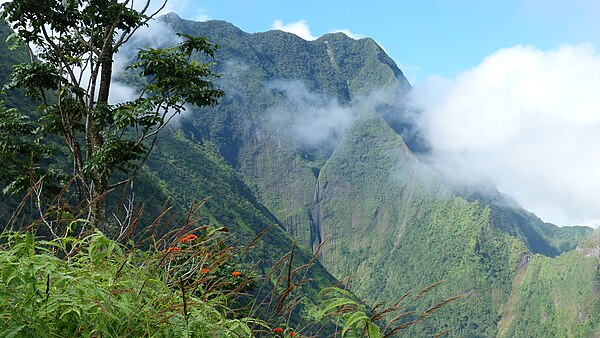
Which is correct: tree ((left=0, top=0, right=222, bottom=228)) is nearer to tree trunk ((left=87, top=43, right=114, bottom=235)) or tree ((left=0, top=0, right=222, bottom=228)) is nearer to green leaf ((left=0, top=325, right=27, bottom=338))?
tree trunk ((left=87, top=43, right=114, bottom=235))

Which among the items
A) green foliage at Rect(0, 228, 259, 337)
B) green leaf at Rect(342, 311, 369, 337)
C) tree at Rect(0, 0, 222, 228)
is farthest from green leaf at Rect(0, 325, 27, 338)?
tree at Rect(0, 0, 222, 228)

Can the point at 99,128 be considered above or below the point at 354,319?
above

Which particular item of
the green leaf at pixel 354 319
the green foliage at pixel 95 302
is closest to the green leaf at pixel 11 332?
the green foliage at pixel 95 302

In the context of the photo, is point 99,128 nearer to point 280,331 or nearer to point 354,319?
point 280,331

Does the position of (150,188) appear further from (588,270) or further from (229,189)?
(588,270)

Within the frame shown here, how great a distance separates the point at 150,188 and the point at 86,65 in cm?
8523

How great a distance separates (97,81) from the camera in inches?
310

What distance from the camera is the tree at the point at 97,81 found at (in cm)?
730

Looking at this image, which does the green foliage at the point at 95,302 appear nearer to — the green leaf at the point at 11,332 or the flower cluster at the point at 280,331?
the green leaf at the point at 11,332

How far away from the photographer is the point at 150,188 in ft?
296

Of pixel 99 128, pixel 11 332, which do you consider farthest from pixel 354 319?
pixel 99 128

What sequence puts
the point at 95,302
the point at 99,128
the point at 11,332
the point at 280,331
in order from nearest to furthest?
1. the point at 11,332
2. the point at 95,302
3. the point at 280,331
4. the point at 99,128

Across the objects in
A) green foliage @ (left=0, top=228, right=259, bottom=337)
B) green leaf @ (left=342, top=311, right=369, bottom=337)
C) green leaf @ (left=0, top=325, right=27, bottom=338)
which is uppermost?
green leaf @ (left=342, top=311, right=369, bottom=337)

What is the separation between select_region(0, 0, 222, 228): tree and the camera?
24.0 feet
